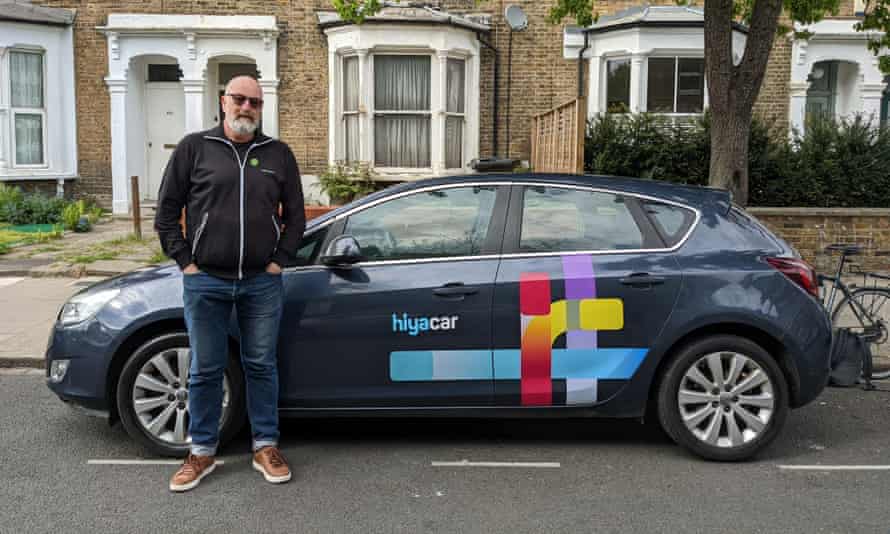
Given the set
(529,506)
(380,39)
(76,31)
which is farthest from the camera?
(76,31)

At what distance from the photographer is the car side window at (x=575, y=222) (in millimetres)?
5234

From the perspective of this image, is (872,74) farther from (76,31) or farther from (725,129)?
(76,31)

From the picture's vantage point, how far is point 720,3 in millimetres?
8820

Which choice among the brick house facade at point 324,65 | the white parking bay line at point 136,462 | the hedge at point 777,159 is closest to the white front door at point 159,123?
the brick house facade at point 324,65

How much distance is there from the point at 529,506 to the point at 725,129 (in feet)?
19.4

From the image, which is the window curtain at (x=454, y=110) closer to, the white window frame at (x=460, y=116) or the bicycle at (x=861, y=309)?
the white window frame at (x=460, y=116)

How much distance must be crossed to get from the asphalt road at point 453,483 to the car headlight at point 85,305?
79 centimetres

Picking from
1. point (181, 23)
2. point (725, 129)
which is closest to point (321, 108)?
point (181, 23)

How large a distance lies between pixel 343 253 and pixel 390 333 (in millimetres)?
524

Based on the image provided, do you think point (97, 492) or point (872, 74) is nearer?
point (97, 492)

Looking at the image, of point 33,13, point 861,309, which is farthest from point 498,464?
point 33,13

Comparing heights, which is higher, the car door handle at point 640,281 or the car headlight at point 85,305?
the car door handle at point 640,281

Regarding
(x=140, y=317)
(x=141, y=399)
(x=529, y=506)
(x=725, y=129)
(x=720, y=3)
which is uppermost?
(x=720, y=3)

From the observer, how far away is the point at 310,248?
5.22m
